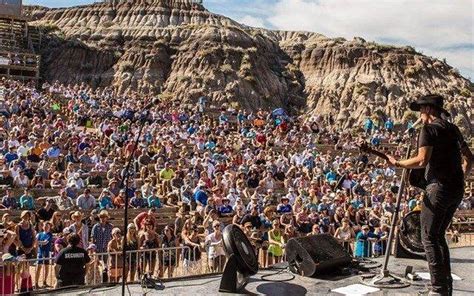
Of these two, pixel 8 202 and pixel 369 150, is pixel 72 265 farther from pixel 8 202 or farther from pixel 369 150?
pixel 369 150

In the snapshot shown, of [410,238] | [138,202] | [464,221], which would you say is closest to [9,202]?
[138,202]

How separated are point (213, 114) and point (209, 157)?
12977 mm

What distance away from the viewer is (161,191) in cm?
1672

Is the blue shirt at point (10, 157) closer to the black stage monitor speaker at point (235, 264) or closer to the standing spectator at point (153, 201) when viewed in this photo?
the standing spectator at point (153, 201)

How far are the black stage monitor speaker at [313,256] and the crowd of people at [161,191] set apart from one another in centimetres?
179

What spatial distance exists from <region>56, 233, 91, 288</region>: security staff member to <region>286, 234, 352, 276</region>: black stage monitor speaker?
131 inches

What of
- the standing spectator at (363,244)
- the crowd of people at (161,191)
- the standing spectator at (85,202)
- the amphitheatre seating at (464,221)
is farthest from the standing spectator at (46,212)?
the amphitheatre seating at (464,221)

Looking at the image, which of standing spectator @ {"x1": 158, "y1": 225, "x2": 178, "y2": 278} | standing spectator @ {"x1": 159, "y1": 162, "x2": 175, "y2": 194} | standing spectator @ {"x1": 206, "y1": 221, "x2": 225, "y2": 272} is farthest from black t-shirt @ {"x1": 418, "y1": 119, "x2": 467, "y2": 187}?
standing spectator @ {"x1": 159, "y1": 162, "x2": 175, "y2": 194}

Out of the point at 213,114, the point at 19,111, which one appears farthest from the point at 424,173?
the point at 213,114

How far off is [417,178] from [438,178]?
61 centimetres

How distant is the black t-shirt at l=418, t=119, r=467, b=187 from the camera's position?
574 centimetres

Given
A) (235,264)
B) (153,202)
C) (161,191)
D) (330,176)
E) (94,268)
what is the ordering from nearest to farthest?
(235,264), (94,268), (153,202), (161,191), (330,176)

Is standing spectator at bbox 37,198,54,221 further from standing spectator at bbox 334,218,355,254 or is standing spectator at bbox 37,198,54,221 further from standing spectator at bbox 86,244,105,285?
standing spectator at bbox 334,218,355,254

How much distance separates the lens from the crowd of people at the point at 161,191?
33.9ft
